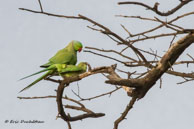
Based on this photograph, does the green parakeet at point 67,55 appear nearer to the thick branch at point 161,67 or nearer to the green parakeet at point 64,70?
the green parakeet at point 64,70

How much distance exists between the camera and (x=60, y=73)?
16.1ft

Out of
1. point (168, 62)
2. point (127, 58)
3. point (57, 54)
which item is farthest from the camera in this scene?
point (57, 54)

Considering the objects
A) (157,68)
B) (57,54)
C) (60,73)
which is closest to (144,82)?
(157,68)

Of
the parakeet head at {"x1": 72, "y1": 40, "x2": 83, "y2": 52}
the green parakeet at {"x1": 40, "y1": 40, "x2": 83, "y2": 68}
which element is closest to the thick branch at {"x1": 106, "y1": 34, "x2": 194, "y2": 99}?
the green parakeet at {"x1": 40, "y1": 40, "x2": 83, "y2": 68}

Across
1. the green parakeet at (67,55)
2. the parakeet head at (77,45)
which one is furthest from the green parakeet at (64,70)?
the parakeet head at (77,45)

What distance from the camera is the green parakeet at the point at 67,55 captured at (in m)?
5.12

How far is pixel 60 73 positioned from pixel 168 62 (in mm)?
1608

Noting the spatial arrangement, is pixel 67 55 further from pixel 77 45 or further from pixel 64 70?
pixel 64 70

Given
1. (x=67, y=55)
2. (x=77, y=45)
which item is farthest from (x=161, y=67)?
(x=77, y=45)

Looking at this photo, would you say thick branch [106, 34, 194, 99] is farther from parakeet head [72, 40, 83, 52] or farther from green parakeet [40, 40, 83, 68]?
parakeet head [72, 40, 83, 52]

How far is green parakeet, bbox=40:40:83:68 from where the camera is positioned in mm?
5121

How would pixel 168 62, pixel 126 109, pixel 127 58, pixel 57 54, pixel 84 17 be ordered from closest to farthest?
1. pixel 84 17
2. pixel 168 62
3. pixel 126 109
4. pixel 127 58
5. pixel 57 54

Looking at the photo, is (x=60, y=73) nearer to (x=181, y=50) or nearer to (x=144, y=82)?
(x=144, y=82)

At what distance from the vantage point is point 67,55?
5324mm
